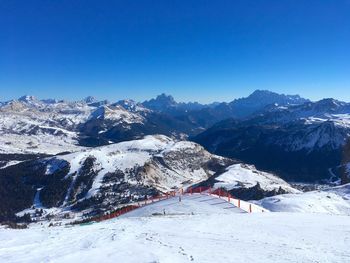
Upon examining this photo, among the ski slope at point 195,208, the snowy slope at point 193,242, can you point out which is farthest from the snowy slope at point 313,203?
the snowy slope at point 193,242

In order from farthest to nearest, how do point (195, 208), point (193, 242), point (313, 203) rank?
1. point (313, 203)
2. point (195, 208)
3. point (193, 242)

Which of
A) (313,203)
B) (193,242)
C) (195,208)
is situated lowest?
(193,242)

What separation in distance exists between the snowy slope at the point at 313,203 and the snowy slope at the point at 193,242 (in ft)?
61.8

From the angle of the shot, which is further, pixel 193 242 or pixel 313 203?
pixel 313 203

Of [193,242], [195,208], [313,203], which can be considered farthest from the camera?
[313,203]

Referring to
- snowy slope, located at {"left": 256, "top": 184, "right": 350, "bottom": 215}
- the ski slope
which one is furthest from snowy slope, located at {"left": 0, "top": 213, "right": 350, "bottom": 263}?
snowy slope, located at {"left": 256, "top": 184, "right": 350, "bottom": 215}

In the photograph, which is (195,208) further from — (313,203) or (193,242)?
(193,242)

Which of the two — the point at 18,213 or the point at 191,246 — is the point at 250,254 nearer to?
the point at 191,246

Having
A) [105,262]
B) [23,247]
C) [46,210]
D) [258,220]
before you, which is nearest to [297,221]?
[258,220]

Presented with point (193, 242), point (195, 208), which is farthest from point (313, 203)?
point (193, 242)

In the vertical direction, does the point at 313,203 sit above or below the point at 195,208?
below

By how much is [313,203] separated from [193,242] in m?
40.1

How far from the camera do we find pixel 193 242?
30766mm

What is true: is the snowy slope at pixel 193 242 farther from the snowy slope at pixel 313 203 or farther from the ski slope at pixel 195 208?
the snowy slope at pixel 313 203
